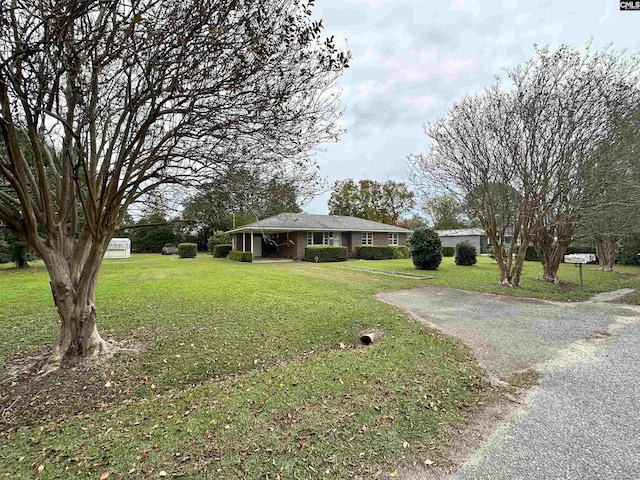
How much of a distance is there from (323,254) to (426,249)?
7312 mm

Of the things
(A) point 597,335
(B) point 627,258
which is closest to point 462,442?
(A) point 597,335

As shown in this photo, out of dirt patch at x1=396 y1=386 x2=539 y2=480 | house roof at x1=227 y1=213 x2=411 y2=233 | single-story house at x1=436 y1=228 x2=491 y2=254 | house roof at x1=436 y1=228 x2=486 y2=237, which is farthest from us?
single-story house at x1=436 y1=228 x2=491 y2=254

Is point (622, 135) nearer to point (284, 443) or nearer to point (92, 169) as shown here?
point (284, 443)

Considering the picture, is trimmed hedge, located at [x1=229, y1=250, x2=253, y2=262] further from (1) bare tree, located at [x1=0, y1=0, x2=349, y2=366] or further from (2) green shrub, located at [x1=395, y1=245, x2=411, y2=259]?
(1) bare tree, located at [x1=0, y1=0, x2=349, y2=366]

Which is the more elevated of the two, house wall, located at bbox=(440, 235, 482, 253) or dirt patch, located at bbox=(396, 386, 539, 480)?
house wall, located at bbox=(440, 235, 482, 253)

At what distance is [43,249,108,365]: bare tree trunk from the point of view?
4.02 metres

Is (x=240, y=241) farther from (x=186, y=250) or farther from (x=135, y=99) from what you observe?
(x=135, y=99)

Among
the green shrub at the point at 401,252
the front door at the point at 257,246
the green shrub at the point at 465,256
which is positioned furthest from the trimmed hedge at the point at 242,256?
the green shrub at the point at 465,256

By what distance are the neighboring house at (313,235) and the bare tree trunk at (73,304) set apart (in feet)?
52.2

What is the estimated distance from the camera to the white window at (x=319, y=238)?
75.6ft

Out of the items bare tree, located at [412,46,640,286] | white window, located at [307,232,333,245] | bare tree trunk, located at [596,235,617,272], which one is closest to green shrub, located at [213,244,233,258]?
white window, located at [307,232,333,245]

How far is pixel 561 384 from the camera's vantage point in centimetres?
355

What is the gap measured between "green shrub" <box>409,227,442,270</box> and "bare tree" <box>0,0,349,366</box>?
485 inches

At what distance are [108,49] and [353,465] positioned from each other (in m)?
4.35
